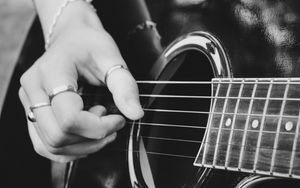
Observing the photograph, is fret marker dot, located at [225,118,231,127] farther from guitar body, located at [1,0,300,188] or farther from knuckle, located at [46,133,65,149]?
knuckle, located at [46,133,65,149]

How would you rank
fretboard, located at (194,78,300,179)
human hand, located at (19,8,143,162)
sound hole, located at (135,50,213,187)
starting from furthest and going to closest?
sound hole, located at (135,50,213,187) → human hand, located at (19,8,143,162) → fretboard, located at (194,78,300,179)

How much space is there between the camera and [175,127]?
3.75 ft

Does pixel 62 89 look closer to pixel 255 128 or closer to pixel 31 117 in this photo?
pixel 31 117

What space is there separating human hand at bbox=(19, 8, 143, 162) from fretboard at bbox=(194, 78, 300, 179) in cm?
18

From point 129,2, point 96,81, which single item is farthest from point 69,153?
point 129,2

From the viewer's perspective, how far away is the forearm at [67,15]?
1.26 meters

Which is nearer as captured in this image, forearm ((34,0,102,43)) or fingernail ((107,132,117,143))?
fingernail ((107,132,117,143))

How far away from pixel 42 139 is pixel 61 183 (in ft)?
0.75

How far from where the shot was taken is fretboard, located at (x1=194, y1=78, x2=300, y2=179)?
76cm

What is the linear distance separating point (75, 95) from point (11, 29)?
2.46 meters

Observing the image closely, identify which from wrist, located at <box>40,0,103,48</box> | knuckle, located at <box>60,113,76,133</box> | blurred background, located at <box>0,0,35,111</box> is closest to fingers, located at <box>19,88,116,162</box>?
knuckle, located at <box>60,113,76,133</box>

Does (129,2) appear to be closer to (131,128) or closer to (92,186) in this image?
(131,128)

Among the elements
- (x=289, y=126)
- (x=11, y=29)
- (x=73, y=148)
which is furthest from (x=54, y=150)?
(x=11, y=29)

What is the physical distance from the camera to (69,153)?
1.09 metres
